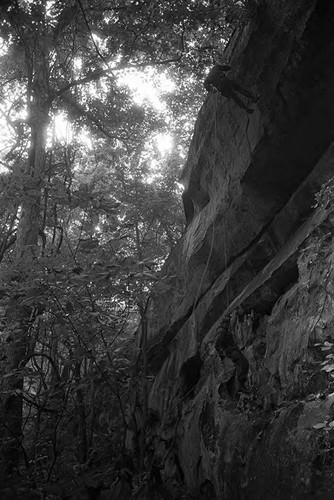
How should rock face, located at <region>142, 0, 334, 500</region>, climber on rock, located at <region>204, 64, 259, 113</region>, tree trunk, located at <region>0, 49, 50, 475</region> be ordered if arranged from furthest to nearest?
climber on rock, located at <region>204, 64, 259, 113</region> → tree trunk, located at <region>0, 49, 50, 475</region> → rock face, located at <region>142, 0, 334, 500</region>

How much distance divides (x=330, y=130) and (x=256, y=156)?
116cm

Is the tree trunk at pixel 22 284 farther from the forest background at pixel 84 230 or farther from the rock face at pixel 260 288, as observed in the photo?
the rock face at pixel 260 288

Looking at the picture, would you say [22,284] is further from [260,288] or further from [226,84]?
[226,84]

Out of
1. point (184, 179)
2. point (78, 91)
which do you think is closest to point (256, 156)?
point (184, 179)

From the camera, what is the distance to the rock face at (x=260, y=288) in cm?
432

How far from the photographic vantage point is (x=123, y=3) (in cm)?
628

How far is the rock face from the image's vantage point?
432 centimetres

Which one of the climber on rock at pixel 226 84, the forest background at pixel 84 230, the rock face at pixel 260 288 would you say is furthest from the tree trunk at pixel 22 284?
the climber on rock at pixel 226 84

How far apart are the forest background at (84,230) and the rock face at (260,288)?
824 millimetres

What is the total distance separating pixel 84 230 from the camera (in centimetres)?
822

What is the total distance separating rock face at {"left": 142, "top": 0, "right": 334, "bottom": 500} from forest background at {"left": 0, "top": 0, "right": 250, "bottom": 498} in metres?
0.82

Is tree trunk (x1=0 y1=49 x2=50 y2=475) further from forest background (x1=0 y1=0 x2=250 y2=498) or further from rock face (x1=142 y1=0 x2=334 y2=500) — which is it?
rock face (x1=142 y1=0 x2=334 y2=500)

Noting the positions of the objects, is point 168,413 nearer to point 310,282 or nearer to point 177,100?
point 310,282

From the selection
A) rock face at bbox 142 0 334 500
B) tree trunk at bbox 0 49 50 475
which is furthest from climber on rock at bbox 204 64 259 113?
tree trunk at bbox 0 49 50 475
